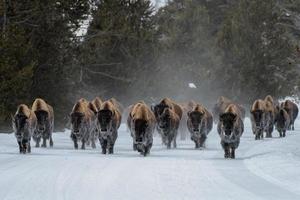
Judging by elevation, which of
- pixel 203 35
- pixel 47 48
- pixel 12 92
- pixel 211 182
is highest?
pixel 203 35

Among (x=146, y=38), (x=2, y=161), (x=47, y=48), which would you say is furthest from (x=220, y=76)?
(x=2, y=161)

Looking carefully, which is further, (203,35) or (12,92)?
(203,35)

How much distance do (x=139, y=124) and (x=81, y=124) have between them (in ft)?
17.6

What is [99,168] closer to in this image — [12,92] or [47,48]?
[12,92]

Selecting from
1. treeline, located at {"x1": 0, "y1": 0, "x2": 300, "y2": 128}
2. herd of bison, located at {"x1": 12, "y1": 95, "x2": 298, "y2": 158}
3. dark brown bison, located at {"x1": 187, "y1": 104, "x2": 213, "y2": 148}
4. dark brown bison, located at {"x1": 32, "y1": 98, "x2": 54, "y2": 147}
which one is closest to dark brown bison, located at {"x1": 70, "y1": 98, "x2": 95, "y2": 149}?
herd of bison, located at {"x1": 12, "y1": 95, "x2": 298, "y2": 158}

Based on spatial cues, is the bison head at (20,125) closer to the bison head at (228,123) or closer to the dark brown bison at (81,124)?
the dark brown bison at (81,124)

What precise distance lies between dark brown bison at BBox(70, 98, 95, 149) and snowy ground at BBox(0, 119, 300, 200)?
728cm

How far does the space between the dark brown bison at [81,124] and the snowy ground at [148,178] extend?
7.28 metres

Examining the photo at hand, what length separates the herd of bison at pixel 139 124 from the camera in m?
26.1

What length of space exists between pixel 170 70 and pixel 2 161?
182 ft

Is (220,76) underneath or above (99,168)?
above

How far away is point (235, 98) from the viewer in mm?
75562

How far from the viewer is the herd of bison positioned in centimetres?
2608

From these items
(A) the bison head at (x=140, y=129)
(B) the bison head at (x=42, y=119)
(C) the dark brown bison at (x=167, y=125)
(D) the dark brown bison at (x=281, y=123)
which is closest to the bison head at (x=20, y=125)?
(A) the bison head at (x=140, y=129)
